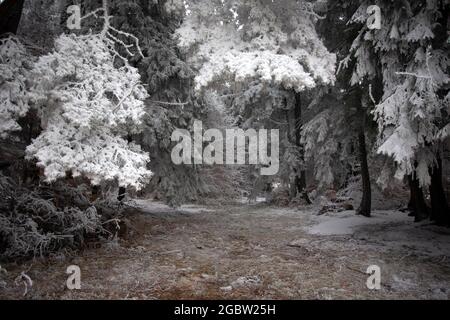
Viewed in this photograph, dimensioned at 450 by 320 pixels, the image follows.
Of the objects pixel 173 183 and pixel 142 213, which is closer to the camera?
pixel 173 183

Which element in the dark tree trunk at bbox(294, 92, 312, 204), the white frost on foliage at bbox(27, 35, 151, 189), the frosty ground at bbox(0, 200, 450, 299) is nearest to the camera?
the frosty ground at bbox(0, 200, 450, 299)

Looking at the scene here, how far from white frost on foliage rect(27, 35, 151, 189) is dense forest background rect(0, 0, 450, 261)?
0.08ft

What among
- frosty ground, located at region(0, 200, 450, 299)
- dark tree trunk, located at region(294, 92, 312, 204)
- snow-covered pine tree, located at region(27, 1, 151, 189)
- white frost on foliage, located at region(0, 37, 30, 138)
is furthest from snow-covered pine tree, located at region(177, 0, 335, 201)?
dark tree trunk, located at region(294, 92, 312, 204)

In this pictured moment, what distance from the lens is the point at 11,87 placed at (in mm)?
6312

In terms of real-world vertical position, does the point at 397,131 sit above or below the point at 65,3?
below

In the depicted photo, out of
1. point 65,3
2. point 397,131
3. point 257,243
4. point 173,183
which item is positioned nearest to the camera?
point 397,131

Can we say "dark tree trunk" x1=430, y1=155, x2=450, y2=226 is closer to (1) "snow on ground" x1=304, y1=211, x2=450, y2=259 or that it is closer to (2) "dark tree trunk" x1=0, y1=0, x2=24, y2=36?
(1) "snow on ground" x1=304, y1=211, x2=450, y2=259

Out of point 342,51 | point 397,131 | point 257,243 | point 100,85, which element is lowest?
point 257,243

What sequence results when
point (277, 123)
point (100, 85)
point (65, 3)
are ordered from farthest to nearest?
point (277, 123), point (65, 3), point (100, 85)

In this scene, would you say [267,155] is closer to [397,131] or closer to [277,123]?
[277,123]

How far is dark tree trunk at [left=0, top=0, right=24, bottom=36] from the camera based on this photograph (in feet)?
24.4

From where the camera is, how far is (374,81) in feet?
30.8
